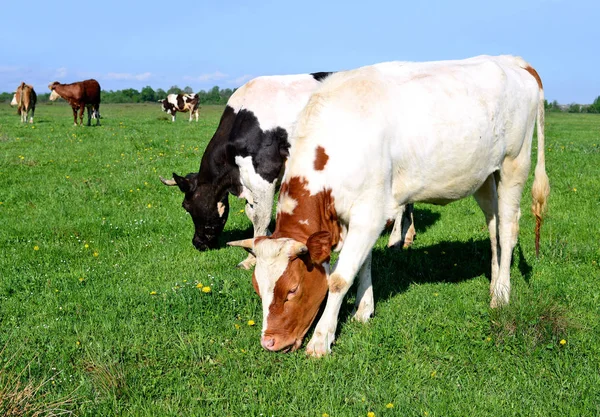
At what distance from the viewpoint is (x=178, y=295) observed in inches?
231

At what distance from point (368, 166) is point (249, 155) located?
114 inches

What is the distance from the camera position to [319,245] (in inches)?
→ 184

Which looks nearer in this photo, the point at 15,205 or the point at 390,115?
the point at 390,115

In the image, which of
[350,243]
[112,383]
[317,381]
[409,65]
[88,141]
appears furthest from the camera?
[88,141]

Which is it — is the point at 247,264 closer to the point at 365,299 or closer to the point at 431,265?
the point at 365,299

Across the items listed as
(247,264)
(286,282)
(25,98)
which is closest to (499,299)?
(286,282)

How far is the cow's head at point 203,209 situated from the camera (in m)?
8.23

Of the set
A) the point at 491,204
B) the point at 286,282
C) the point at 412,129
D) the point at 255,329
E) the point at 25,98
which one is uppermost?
the point at 25,98

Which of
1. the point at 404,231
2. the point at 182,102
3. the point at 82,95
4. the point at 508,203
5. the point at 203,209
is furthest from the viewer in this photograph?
the point at 182,102

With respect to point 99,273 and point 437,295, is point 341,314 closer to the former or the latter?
point 437,295

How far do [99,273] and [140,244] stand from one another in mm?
1311

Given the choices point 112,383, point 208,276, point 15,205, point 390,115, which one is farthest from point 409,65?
point 15,205

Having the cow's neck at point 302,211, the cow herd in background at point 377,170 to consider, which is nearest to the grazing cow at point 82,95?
the cow herd in background at point 377,170

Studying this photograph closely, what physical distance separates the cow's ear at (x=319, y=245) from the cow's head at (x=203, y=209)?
3736 mm
